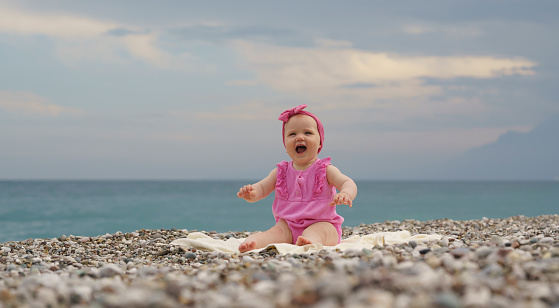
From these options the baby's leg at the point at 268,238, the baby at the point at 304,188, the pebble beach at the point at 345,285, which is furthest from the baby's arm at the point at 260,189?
the pebble beach at the point at 345,285

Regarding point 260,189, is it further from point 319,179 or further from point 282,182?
point 319,179

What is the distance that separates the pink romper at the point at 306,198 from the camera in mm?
6719

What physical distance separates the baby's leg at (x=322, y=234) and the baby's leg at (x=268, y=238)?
1.39 ft

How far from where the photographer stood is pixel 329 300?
8.12 ft

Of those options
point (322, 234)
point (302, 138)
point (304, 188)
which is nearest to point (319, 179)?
point (304, 188)

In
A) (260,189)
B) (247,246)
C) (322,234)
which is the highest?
(260,189)

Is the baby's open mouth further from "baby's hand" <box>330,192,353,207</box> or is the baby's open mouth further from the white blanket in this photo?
the white blanket

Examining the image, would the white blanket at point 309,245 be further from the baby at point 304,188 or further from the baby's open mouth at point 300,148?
the baby's open mouth at point 300,148

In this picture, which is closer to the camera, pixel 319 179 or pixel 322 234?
pixel 322 234

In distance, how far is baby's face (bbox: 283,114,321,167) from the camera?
265 inches

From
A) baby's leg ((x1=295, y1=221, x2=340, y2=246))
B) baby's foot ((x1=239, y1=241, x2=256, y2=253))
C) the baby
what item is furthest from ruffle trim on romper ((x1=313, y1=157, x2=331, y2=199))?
baby's foot ((x1=239, y1=241, x2=256, y2=253))

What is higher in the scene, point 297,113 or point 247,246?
point 297,113

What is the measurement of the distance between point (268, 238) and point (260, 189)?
80 centimetres

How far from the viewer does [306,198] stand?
681 centimetres
